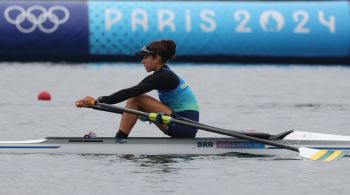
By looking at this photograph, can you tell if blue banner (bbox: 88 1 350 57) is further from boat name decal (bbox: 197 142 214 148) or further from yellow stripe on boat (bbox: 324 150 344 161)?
yellow stripe on boat (bbox: 324 150 344 161)

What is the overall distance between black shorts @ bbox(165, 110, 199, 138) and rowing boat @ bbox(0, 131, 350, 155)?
0.42 feet

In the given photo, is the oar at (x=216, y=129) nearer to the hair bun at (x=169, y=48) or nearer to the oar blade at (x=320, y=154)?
the oar blade at (x=320, y=154)

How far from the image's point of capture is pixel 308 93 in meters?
21.5

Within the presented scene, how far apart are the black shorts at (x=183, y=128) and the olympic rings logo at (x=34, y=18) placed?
15716mm

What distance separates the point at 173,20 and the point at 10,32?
162 inches

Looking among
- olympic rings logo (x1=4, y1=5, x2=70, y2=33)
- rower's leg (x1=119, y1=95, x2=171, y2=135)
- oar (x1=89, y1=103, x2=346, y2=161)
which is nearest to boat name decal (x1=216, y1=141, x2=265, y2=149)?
oar (x1=89, y1=103, x2=346, y2=161)

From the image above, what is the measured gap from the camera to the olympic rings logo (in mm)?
28031

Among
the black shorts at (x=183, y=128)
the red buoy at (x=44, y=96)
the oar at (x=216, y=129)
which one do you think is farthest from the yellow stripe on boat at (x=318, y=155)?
the red buoy at (x=44, y=96)

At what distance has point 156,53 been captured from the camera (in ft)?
42.2

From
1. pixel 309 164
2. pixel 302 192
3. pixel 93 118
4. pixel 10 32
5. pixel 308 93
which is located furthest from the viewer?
pixel 10 32

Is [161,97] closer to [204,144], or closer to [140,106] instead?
[140,106]

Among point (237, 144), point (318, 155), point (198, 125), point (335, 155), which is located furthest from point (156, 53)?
point (335, 155)

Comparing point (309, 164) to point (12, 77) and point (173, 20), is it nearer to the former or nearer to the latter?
point (12, 77)

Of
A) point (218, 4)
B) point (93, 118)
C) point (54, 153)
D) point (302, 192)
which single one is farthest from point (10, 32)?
point (302, 192)
